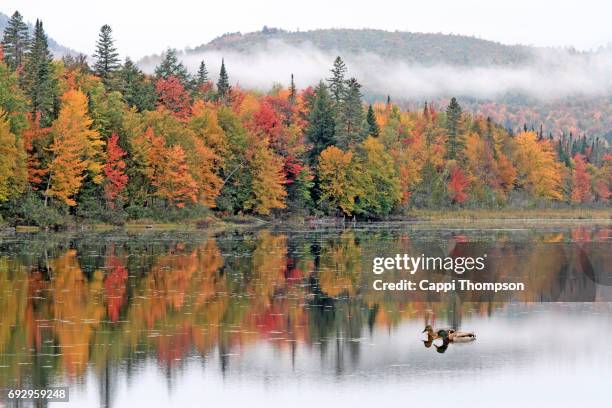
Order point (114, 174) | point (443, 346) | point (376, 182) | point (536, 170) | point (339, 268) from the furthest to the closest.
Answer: point (536, 170) < point (376, 182) < point (114, 174) < point (339, 268) < point (443, 346)

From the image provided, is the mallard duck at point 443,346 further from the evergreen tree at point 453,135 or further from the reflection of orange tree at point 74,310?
the evergreen tree at point 453,135

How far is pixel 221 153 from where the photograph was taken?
97.3 m

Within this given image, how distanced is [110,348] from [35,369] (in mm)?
3050

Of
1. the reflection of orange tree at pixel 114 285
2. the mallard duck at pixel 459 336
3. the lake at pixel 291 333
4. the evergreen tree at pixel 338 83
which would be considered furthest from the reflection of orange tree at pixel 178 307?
the evergreen tree at pixel 338 83

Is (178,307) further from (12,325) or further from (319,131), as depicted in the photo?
(319,131)

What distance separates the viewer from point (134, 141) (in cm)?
8362

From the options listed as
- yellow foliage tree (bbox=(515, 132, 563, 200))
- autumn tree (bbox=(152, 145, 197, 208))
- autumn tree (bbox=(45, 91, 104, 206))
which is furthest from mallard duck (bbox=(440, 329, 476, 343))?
yellow foliage tree (bbox=(515, 132, 563, 200))

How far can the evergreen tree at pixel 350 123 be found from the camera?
114125mm

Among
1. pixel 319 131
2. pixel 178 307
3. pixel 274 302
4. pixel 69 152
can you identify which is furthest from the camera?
pixel 319 131

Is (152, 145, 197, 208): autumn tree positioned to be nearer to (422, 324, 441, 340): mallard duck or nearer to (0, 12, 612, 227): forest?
(0, 12, 612, 227): forest

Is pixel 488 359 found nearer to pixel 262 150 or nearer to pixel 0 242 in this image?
pixel 0 242

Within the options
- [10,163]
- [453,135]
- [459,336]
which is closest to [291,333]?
[459,336]

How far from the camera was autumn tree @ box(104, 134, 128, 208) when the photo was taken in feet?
264

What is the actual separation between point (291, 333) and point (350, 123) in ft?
288
